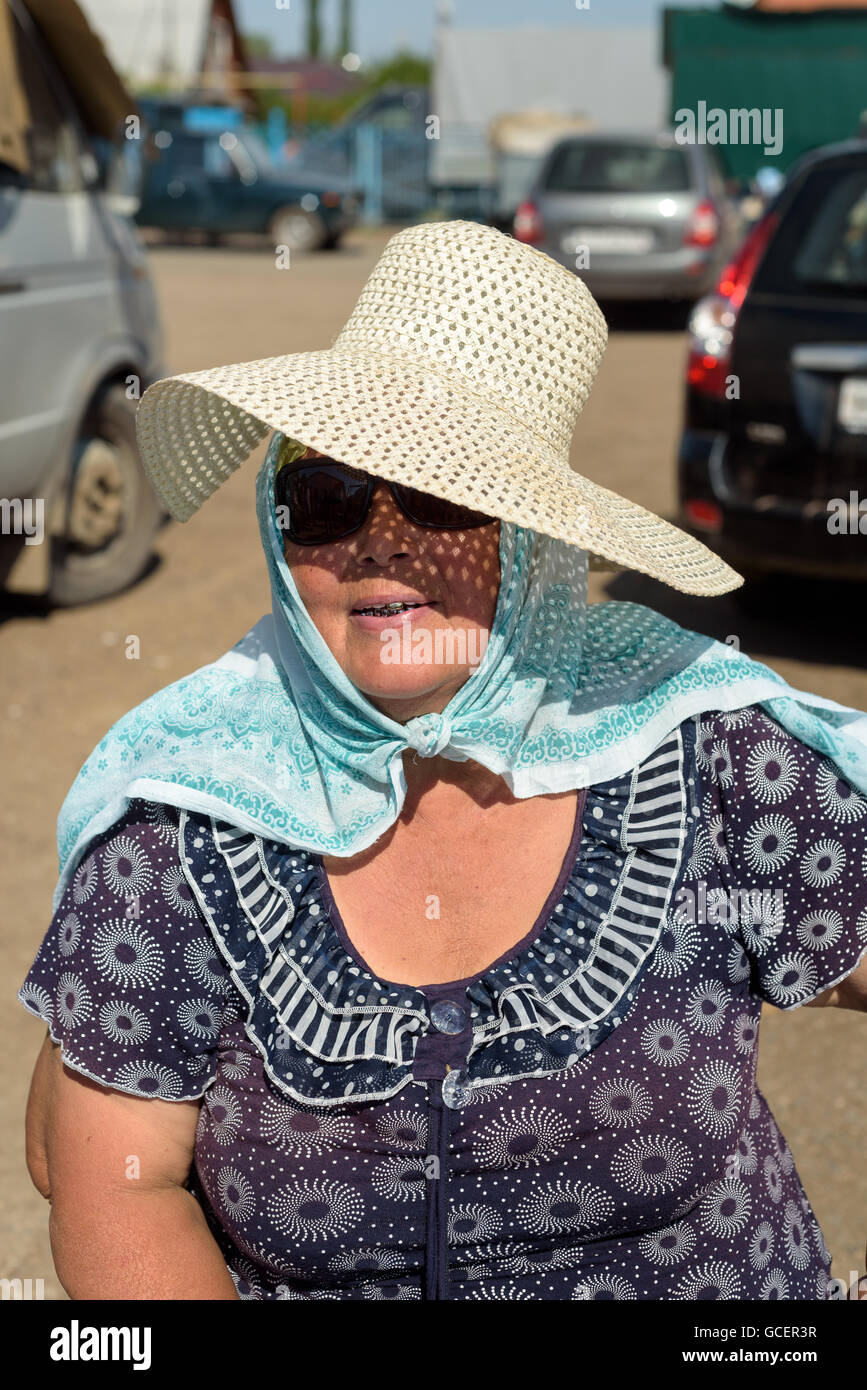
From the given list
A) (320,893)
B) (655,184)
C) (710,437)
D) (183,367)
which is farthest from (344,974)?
(655,184)

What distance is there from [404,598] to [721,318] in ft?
15.5

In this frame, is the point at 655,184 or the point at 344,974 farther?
the point at 655,184

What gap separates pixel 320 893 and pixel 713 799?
1.56 ft

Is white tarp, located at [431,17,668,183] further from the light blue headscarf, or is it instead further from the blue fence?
the light blue headscarf

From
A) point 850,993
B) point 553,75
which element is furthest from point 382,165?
point 850,993

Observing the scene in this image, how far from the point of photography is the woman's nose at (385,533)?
1.69 meters

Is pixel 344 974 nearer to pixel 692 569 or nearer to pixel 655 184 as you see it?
pixel 692 569

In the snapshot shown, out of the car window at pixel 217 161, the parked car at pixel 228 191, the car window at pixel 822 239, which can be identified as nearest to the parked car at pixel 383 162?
the parked car at pixel 228 191

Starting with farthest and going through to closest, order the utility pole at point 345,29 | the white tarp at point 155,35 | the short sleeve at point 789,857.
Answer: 1. the utility pole at point 345,29
2. the white tarp at point 155,35
3. the short sleeve at point 789,857

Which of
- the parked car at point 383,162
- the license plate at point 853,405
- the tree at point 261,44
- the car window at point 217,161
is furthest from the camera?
the tree at point 261,44

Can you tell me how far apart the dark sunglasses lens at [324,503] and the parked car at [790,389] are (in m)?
3.86

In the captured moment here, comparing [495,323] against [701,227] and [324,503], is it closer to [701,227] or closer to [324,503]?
[324,503]

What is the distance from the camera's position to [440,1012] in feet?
5.44

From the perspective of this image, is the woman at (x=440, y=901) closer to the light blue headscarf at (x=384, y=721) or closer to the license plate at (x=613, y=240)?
the light blue headscarf at (x=384, y=721)
